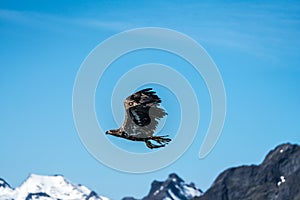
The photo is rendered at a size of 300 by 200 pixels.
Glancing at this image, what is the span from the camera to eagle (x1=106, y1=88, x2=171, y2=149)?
4828 centimetres

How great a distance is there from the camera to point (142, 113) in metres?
49.8

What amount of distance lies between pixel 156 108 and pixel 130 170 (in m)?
4.21

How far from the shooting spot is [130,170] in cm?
4662

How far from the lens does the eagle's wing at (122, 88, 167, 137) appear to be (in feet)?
158

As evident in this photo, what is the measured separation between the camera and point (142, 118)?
50156 mm

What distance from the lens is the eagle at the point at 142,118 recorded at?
48281 millimetres

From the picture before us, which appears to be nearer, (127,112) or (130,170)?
(130,170)

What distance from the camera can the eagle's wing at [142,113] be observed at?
4822cm

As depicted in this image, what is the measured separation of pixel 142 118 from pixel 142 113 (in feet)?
1.48

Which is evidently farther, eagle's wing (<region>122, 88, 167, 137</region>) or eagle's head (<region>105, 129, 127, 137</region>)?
eagle's head (<region>105, 129, 127, 137</region>)

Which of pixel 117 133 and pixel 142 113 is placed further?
pixel 117 133

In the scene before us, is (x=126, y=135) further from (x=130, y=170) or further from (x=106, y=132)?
(x=130, y=170)

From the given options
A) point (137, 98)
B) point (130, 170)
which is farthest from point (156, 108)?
point (130, 170)

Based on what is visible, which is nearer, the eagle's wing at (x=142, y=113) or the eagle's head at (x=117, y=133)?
the eagle's wing at (x=142, y=113)
